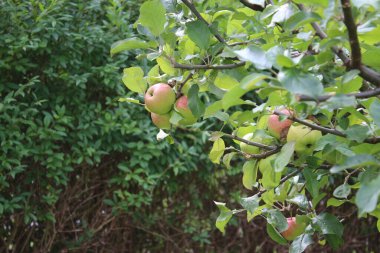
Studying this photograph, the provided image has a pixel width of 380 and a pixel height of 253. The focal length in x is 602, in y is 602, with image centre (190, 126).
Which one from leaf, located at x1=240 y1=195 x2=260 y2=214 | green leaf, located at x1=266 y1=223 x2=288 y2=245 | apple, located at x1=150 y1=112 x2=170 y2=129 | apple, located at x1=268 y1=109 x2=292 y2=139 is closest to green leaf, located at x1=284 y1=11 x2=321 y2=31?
apple, located at x1=268 y1=109 x2=292 y2=139

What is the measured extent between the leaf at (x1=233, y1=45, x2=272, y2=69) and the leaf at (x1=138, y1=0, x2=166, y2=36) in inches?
11.3

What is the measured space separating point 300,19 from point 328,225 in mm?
738

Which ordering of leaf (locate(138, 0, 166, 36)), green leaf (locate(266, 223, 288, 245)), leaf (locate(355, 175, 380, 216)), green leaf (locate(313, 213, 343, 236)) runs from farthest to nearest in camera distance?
green leaf (locate(266, 223, 288, 245)) → green leaf (locate(313, 213, 343, 236)) → leaf (locate(138, 0, 166, 36)) → leaf (locate(355, 175, 380, 216))

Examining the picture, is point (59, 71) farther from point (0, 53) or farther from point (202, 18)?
point (202, 18)

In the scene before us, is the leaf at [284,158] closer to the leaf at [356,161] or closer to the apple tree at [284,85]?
the apple tree at [284,85]

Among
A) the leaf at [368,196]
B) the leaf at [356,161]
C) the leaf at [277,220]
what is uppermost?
the leaf at [368,196]

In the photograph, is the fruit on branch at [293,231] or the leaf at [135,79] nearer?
the leaf at [135,79]

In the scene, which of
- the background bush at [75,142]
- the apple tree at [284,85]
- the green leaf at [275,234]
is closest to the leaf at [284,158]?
the apple tree at [284,85]

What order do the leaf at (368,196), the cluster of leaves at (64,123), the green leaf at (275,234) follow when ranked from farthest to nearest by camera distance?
the cluster of leaves at (64,123)
the green leaf at (275,234)
the leaf at (368,196)

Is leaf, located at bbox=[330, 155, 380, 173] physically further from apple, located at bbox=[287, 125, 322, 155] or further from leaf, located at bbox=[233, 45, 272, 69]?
apple, located at bbox=[287, 125, 322, 155]

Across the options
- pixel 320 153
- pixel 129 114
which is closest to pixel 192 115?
pixel 320 153

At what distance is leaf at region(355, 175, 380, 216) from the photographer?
0.87 m

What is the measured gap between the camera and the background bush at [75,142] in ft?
9.75

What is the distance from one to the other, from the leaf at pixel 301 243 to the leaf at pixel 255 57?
0.80 m
